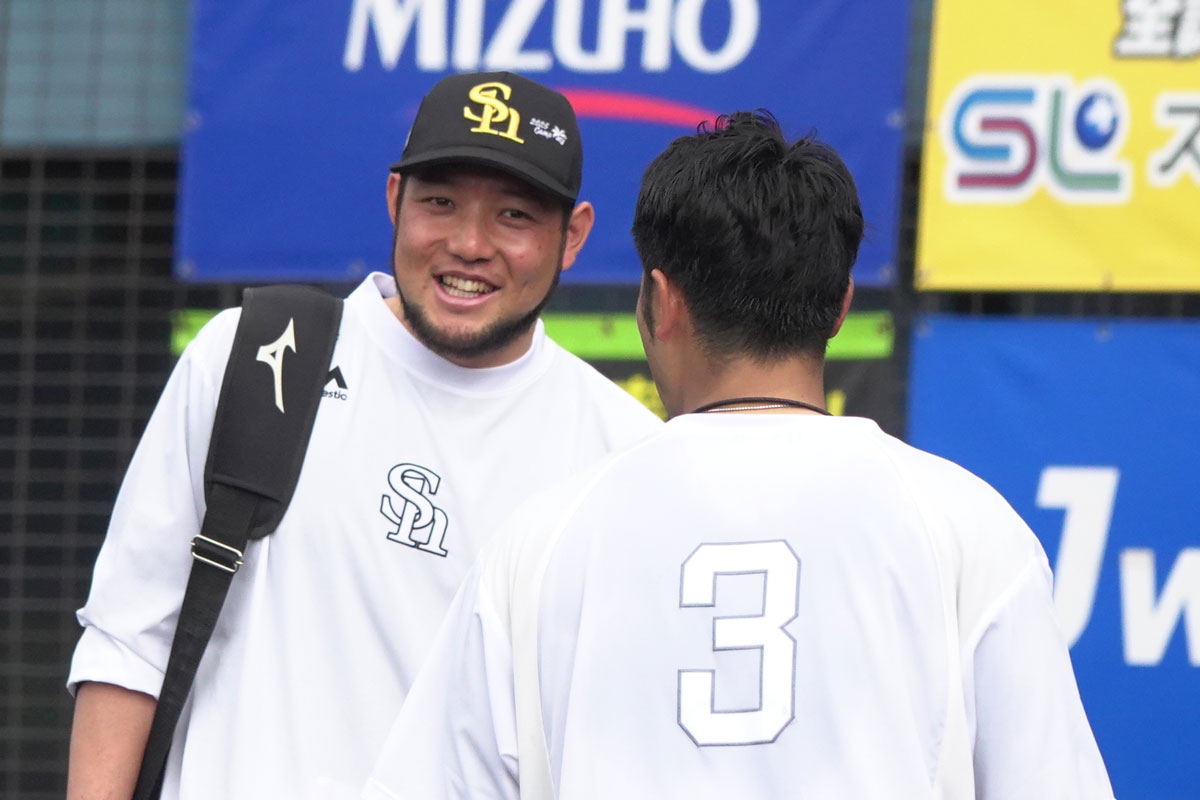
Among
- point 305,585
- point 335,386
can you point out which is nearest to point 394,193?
point 335,386

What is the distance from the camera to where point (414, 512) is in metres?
2.20

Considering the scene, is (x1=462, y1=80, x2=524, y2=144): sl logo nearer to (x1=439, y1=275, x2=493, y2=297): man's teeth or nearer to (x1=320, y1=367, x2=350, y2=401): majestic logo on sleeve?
(x1=439, y1=275, x2=493, y2=297): man's teeth

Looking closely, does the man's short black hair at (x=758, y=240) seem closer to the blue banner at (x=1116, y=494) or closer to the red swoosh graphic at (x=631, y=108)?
the blue banner at (x=1116, y=494)

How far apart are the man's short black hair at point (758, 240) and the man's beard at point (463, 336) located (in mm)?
746

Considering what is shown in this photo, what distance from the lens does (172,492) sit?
2.17m

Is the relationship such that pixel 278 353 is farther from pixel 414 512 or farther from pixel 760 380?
pixel 760 380

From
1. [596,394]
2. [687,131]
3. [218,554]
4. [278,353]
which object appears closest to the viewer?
[218,554]

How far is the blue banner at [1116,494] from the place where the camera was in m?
3.91

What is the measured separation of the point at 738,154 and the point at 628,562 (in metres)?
0.41

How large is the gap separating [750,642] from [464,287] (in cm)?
102

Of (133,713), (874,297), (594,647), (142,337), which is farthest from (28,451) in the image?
(594,647)

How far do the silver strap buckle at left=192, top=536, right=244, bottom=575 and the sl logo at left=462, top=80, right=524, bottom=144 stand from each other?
68 cm

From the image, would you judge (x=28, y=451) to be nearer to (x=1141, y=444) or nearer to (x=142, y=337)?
(x=142, y=337)

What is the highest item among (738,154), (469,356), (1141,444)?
(738,154)
